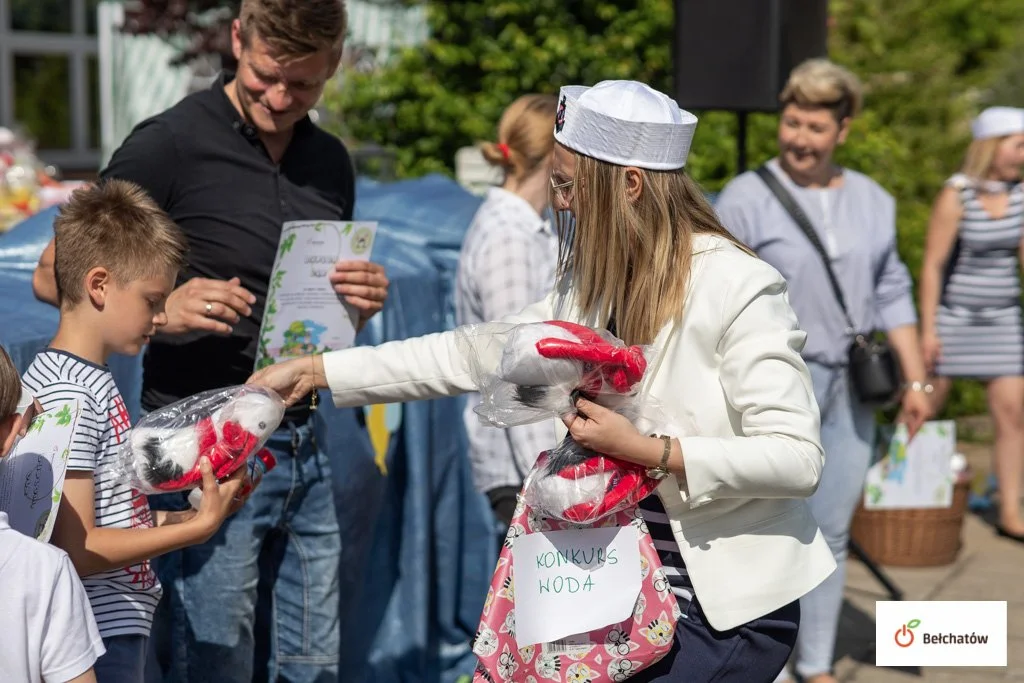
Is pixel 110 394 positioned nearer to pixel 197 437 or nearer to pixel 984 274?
pixel 197 437

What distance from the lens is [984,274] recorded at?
629 cm

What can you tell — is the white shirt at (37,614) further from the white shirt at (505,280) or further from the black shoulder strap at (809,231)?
the black shoulder strap at (809,231)

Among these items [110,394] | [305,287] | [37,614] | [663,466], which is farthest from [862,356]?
[37,614]

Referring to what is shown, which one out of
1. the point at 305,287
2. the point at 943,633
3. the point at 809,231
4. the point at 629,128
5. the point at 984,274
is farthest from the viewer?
the point at 984,274

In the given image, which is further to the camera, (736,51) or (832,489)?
(736,51)

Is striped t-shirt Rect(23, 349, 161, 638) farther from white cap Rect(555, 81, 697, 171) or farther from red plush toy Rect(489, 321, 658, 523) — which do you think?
white cap Rect(555, 81, 697, 171)

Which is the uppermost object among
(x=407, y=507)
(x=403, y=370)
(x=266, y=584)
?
(x=403, y=370)

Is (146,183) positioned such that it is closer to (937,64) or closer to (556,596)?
(556,596)

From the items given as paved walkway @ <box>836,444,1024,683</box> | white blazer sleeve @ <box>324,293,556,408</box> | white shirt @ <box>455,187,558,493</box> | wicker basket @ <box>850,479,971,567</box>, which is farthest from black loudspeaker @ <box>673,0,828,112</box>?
white blazer sleeve @ <box>324,293,556,408</box>

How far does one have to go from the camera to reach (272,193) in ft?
10.4

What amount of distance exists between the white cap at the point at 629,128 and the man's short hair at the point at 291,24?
35.8 inches

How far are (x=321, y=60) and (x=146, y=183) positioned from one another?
1.66 feet

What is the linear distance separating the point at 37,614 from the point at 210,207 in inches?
50.9

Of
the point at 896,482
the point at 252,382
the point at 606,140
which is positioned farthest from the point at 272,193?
the point at 896,482
